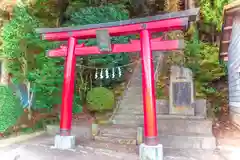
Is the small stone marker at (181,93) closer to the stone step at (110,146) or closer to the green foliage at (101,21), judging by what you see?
the stone step at (110,146)

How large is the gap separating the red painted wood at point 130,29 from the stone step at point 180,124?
390cm

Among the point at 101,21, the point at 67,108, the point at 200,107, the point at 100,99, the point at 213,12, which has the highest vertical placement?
the point at 213,12

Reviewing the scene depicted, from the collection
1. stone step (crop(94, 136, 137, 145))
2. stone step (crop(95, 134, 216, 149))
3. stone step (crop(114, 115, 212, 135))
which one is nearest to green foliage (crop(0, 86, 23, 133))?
stone step (crop(94, 136, 137, 145))

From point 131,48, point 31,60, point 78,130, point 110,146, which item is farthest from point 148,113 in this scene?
point 31,60

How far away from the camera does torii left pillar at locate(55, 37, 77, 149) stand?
815 cm

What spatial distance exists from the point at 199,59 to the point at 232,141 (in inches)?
213

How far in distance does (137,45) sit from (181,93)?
3.66 meters

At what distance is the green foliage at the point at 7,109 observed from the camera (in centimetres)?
913

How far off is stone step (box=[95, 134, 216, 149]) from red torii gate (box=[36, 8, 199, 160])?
6.21 feet

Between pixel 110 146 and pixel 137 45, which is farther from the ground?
Result: pixel 137 45

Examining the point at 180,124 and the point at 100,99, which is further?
the point at 100,99

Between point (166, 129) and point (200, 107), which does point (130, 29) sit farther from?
point (200, 107)

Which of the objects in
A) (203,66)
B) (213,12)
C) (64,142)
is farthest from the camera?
(213,12)

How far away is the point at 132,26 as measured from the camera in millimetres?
7672
